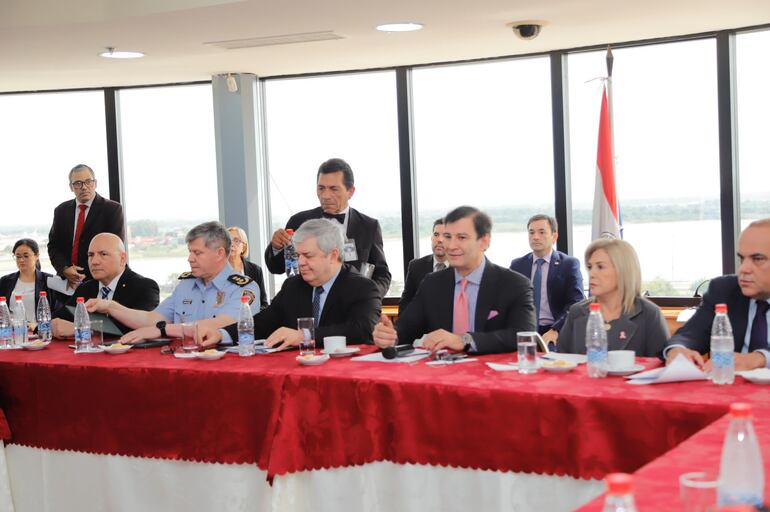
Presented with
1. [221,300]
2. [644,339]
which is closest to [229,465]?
[221,300]

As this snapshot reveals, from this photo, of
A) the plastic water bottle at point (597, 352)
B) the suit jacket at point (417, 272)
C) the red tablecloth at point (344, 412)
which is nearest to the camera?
the red tablecloth at point (344, 412)

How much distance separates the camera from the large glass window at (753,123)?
7250mm

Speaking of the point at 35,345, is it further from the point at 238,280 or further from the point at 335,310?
the point at 335,310

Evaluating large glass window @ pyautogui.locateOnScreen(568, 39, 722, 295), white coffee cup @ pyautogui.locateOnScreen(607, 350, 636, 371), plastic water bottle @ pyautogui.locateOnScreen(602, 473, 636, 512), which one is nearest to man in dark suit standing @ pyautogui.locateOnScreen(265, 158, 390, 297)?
white coffee cup @ pyautogui.locateOnScreen(607, 350, 636, 371)

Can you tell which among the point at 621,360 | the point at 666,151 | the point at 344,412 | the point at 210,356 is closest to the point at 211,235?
the point at 210,356

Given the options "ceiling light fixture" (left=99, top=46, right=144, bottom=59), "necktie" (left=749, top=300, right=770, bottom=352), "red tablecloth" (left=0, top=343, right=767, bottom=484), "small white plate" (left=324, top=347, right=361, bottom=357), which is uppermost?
"ceiling light fixture" (left=99, top=46, right=144, bottom=59)

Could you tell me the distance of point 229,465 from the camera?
3.81 metres

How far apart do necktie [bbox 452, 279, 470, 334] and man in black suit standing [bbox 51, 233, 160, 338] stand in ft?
5.65

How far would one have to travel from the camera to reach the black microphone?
3967mm

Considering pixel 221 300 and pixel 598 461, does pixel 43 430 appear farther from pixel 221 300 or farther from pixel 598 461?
pixel 598 461

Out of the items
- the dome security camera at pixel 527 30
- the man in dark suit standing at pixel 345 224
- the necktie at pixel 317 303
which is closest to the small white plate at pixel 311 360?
the necktie at pixel 317 303

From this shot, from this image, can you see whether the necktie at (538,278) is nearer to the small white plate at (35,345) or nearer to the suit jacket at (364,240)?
the suit jacket at (364,240)

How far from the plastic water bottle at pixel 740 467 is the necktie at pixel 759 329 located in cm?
196

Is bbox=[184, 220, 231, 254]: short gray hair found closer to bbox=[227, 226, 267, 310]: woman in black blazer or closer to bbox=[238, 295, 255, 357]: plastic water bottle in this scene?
bbox=[238, 295, 255, 357]: plastic water bottle
